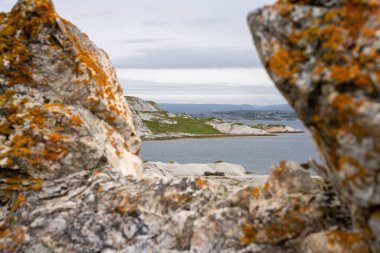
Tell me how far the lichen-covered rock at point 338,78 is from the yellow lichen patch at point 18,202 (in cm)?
713

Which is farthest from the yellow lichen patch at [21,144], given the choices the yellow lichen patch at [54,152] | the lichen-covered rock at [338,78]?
the lichen-covered rock at [338,78]

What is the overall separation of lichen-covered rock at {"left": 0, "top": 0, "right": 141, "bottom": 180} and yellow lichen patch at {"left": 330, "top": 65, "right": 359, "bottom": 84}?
22.7ft

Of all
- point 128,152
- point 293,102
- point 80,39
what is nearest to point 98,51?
point 80,39

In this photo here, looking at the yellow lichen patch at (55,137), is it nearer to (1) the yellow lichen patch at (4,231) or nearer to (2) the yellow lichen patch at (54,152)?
(2) the yellow lichen patch at (54,152)

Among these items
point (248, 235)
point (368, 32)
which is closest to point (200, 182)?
point (248, 235)

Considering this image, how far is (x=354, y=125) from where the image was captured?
19.3 feet

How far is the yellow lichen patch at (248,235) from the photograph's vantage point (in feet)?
26.9

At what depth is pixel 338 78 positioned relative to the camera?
20.4 feet

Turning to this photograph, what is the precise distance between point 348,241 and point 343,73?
3.23 meters

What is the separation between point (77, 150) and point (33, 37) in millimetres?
3969

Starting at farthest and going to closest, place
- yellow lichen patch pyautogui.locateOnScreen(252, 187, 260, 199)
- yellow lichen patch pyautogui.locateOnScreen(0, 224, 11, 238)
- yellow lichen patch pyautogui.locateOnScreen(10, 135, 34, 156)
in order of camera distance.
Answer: yellow lichen patch pyautogui.locateOnScreen(10, 135, 34, 156)
yellow lichen patch pyautogui.locateOnScreen(0, 224, 11, 238)
yellow lichen patch pyautogui.locateOnScreen(252, 187, 260, 199)

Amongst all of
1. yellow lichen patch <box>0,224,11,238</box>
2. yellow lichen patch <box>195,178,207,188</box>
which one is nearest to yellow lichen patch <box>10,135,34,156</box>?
yellow lichen patch <box>0,224,11,238</box>

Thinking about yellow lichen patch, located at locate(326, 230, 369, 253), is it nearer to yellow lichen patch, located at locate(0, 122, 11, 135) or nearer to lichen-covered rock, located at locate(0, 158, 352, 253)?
lichen-covered rock, located at locate(0, 158, 352, 253)

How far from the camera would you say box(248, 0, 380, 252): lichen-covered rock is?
586 centimetres
